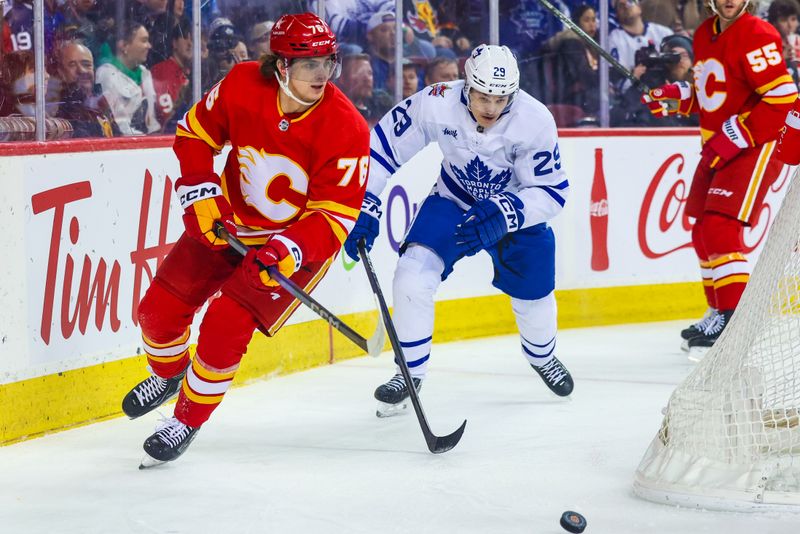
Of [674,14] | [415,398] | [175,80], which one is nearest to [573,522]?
[415,398]

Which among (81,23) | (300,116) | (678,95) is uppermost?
(81,23)

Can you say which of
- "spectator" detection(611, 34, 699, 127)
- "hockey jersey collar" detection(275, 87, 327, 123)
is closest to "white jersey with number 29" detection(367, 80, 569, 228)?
"hockey jersey collar" detection(275, 87, 327, 123)

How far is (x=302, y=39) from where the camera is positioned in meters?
3.19

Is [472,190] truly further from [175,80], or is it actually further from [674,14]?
[674,14]

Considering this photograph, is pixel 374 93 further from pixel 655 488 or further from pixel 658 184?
pixel 655 488

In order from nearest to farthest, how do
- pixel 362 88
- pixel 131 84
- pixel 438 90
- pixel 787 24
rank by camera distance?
1. pixel 438 90
2. pixel 131 84
3. pixel 362 88
4. pixel 787 24

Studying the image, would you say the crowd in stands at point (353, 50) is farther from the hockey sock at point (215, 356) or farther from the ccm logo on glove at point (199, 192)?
the hockey sock at point (215, 356)

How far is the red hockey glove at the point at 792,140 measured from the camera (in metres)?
3.60

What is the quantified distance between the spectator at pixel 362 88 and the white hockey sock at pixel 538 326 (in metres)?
1.44

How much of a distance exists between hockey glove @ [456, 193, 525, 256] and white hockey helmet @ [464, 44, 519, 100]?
1.06 feet

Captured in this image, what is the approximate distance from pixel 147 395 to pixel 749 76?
8.20ft

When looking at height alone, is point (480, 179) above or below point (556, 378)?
above

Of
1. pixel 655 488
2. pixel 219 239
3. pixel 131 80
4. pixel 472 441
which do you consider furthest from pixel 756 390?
pixel 131 80

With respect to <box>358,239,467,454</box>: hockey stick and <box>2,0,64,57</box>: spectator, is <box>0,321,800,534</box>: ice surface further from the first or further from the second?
<box>2,0,64,57</box>: spectator
